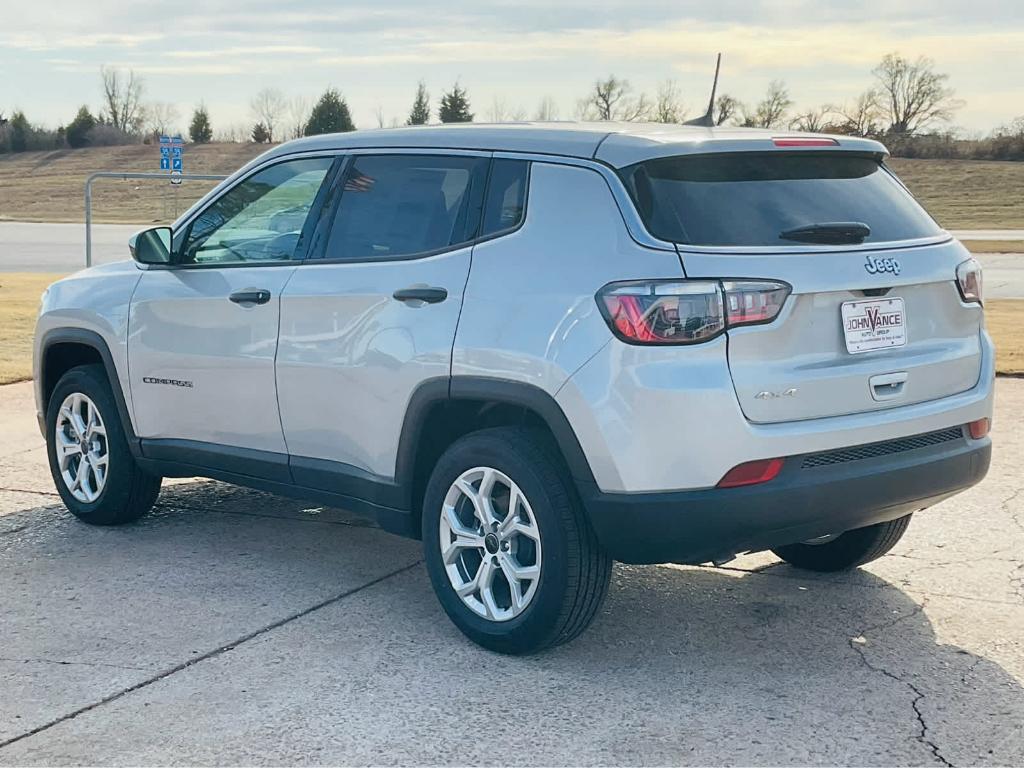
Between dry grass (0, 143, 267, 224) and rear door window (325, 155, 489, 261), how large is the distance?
40334mm

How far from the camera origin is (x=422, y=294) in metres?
4.77

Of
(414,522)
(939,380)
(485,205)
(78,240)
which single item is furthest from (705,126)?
(78,240)

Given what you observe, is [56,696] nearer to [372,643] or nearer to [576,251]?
[372,643]

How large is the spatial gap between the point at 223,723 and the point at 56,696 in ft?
2.08

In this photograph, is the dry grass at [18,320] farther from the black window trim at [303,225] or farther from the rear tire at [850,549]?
the rear tire at [850,549]

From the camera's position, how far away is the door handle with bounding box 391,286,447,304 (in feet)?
15.5

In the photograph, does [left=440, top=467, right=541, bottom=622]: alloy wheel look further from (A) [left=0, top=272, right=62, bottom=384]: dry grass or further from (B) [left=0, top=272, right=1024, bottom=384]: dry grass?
(B) [left=0, top=272, right=1024, bottom=384]: dry grass

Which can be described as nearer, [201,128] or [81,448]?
[81,448]

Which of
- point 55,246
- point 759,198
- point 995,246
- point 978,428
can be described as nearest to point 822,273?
point 759,198

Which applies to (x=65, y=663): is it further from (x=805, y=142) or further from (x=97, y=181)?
(x=97, y=181)

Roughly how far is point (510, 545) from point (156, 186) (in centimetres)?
6025

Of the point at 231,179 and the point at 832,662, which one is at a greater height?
the point at 231,179

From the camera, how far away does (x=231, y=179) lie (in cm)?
583

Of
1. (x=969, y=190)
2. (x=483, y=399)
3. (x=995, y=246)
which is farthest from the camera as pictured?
(x=969, y=190)
